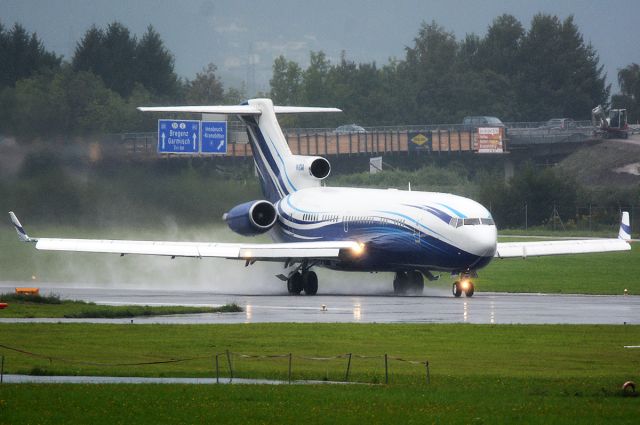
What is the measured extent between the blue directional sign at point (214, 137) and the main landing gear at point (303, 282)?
20634 millimetres

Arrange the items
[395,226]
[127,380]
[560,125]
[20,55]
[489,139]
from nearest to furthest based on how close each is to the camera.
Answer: [127,380], [395,226], [20,55], [489,139], [560,125]

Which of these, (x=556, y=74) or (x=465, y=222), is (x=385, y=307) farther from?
(x=556, y=74)

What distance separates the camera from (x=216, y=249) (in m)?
55.3

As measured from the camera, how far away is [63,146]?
65.6 m

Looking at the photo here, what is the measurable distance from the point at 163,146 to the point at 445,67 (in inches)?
4520

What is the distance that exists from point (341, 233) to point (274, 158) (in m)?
7.02

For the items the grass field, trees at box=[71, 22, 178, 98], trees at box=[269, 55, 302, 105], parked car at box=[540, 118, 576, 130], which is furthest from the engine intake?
trees at box=[269, 55, 302, 105]

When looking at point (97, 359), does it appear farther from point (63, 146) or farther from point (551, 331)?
point (63, 146)

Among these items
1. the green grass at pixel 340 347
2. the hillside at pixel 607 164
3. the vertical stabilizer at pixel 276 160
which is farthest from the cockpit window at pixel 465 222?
the hillside at pixel 607 164

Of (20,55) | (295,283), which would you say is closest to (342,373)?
(295,283)

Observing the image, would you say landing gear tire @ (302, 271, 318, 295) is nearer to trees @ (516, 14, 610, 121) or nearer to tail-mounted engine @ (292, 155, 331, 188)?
tail-mounted engine @ (292, 155, 331, 188)

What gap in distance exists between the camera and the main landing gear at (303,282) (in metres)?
56.4

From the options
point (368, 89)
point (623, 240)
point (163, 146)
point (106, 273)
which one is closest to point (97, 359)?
point (623, 240)

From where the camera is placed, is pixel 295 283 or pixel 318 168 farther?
pixel 318 168
